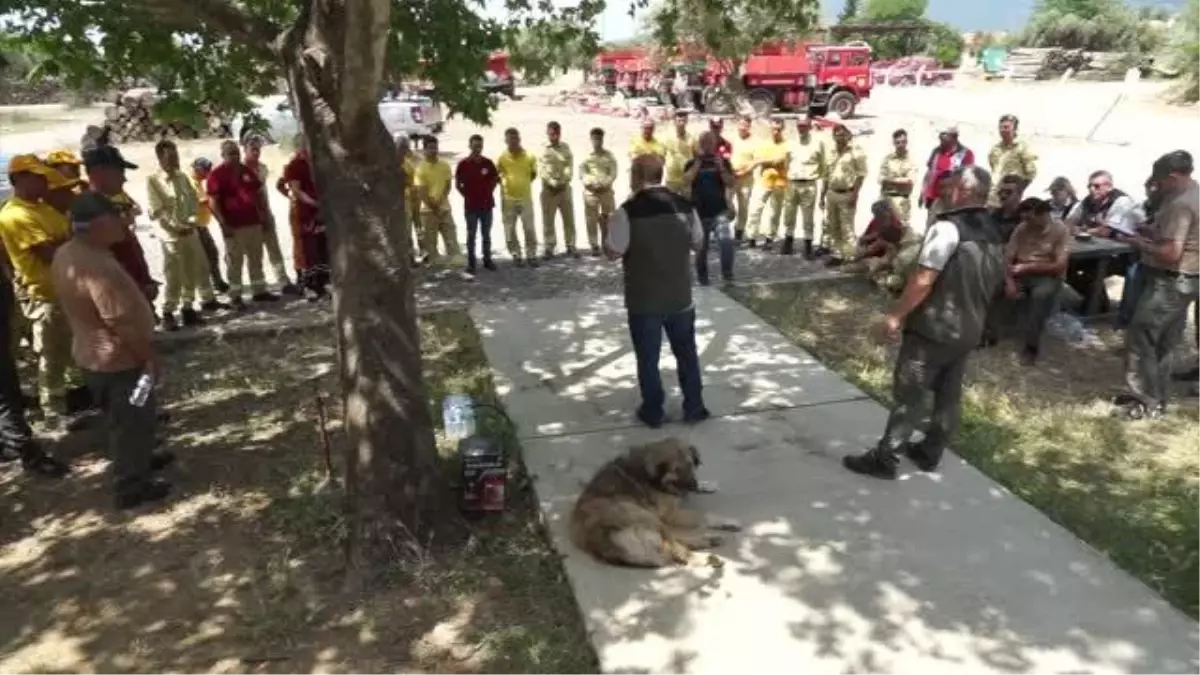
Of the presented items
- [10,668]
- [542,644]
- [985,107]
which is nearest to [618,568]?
[542,644]

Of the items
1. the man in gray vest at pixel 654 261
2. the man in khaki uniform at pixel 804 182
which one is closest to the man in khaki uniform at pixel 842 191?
the man in khaki uniform at pixel 804 182

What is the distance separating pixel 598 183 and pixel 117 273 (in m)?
6.33

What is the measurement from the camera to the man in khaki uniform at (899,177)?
9.09 m

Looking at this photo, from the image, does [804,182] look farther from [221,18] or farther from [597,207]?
[221,18]

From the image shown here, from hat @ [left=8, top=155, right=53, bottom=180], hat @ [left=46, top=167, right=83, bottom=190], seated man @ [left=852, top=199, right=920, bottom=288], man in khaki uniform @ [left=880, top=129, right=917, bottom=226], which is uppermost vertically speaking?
hat @ [left=8, top=155, right=53, bottom=180]

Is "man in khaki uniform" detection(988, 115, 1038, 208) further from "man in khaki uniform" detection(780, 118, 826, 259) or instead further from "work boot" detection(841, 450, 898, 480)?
"work boot" detection(841, 450, 898, 480)

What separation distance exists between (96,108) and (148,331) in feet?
142

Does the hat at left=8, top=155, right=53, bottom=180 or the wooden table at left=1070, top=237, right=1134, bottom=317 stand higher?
the hat at left=8, top=155, right=53, bottom=180

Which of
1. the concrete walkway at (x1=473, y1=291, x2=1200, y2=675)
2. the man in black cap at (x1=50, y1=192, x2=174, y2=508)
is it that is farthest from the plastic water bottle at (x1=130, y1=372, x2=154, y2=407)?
the concrete walkway at (x1=473, y1=291, x2=1200, y2=675)

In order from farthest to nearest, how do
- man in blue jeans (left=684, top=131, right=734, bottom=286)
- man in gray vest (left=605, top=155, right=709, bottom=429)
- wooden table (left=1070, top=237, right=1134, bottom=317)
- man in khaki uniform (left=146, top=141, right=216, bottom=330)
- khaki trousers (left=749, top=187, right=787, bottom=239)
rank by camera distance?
khaki trousers (left=749, top=187, right=787, bottom=239), man in blue jeans (left=684, top=131, right=734, bottom=286), man in khaki uniform (left=146, top=141, right=216, bottom=330), wooden table (left=1070, top=237, right=1134, bottom=317), man in gray vest (left=605, top=155, right=709, bottom=429)

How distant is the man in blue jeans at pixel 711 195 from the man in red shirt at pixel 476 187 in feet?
7.22

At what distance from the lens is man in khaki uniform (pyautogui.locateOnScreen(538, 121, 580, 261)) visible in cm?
977

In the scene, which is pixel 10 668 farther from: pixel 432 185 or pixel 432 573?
pixel 432 185

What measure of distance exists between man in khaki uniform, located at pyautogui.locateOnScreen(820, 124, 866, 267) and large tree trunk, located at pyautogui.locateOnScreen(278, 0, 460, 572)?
6.47 m
